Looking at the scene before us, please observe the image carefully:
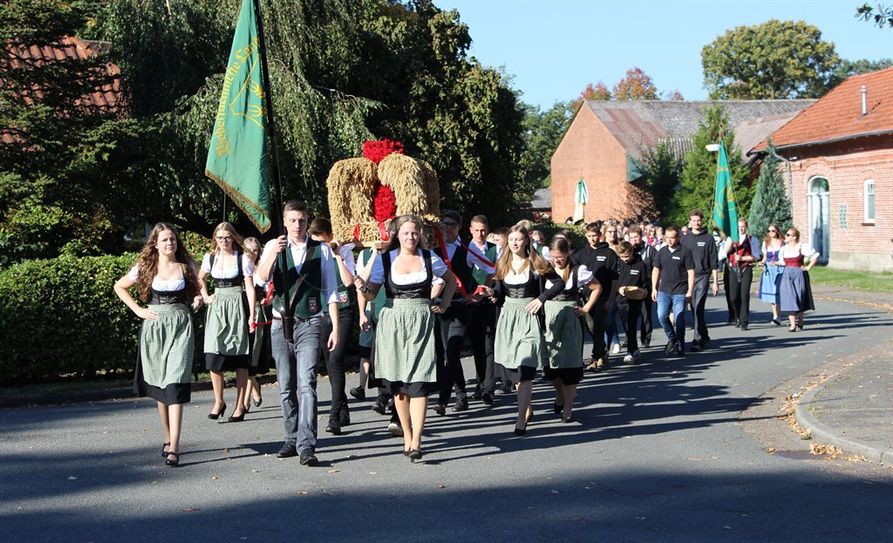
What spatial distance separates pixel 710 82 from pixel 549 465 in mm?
85230

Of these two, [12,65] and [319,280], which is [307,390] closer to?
[319,280]

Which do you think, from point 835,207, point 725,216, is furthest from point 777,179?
point 725,216

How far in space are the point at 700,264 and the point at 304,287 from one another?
31.3 feet

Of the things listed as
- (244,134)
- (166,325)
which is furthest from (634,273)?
(166,325)

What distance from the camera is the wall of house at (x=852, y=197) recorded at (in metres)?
37.0

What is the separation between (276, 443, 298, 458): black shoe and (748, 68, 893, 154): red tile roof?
3194 cm

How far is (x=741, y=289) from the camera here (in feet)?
63.8

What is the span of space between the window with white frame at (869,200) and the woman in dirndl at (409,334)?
107 ft

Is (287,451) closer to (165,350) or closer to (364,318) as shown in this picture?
(165,350)

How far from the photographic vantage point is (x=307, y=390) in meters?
8.54

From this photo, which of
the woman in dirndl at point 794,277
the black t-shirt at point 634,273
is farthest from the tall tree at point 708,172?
the black t-shirt at point 634,273

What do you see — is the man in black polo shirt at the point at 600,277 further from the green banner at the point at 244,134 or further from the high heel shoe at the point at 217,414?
the green banner at the point at 244,134

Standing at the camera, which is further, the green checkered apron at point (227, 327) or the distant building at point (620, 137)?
the distant building at point (620, 137)

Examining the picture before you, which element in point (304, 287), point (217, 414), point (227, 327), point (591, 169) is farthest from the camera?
point (591, 169)
